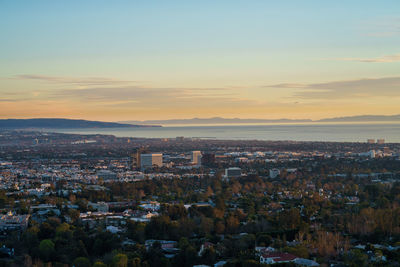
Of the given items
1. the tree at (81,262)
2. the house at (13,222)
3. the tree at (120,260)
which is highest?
the tree at (120,260)

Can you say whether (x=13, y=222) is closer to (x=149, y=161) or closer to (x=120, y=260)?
(x=120, y=260)

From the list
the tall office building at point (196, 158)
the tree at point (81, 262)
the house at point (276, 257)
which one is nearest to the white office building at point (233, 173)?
the tall office building at point (196, 158)

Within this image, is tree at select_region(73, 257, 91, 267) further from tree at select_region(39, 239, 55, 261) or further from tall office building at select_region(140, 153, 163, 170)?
tall office building at select_region(140, 153, 163, 170)

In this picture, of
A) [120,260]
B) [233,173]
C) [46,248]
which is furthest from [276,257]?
[233,173]

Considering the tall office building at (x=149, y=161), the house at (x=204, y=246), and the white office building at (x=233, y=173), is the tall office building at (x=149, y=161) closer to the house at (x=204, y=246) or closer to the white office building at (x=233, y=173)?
the white office building at (x=233, y=173)

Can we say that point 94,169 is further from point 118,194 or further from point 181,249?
point 181,249

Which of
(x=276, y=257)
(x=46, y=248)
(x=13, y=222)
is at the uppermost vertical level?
(x=276, y=257)

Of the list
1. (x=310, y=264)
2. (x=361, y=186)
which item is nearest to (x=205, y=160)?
(x=361, y=186)

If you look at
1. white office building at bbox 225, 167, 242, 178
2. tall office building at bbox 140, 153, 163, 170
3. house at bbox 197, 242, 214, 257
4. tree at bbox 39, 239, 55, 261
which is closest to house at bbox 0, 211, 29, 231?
tree at bbox 39, 239, 55, 261
